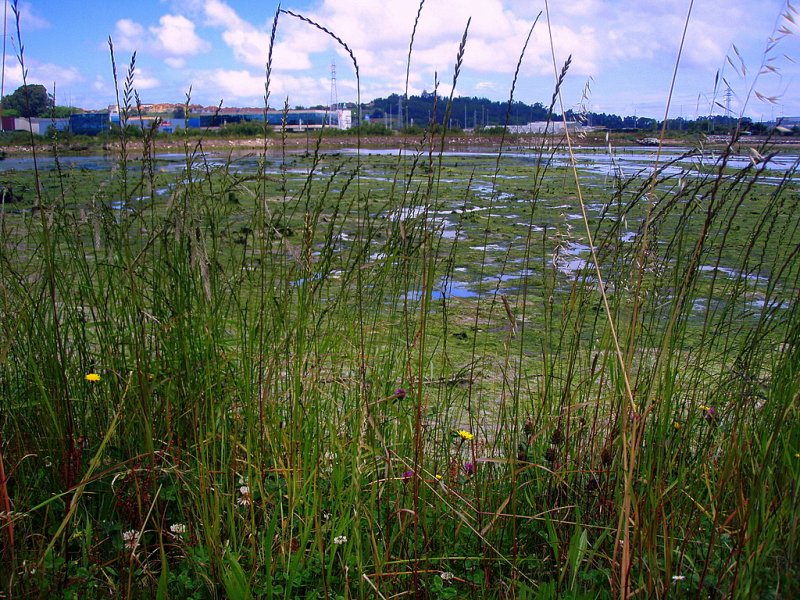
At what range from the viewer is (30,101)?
1.73m

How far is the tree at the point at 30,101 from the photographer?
5.44ft

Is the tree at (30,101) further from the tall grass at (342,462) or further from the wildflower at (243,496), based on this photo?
the wildflower at (243,496)

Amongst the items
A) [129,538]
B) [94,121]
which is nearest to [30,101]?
[129,538]

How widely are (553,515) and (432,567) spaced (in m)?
0.34

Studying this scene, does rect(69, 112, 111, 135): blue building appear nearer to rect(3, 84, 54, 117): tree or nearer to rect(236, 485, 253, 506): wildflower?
rect(3, 84, 54, 117): tree

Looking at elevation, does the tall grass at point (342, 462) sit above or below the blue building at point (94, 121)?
below

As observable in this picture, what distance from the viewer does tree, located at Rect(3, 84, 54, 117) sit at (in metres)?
1.66

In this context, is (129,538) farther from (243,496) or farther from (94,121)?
(94,121)

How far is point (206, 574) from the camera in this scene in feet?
4.65

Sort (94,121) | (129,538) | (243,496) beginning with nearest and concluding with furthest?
(129,538), (243,496), (94,121)

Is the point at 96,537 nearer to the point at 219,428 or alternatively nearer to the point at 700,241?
the point at 219,428

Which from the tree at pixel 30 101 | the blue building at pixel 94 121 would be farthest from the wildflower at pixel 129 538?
the blue building at pixel 94 121

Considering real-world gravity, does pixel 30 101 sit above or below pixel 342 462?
above

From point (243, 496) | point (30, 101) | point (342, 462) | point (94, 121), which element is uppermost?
point (30, 101)
